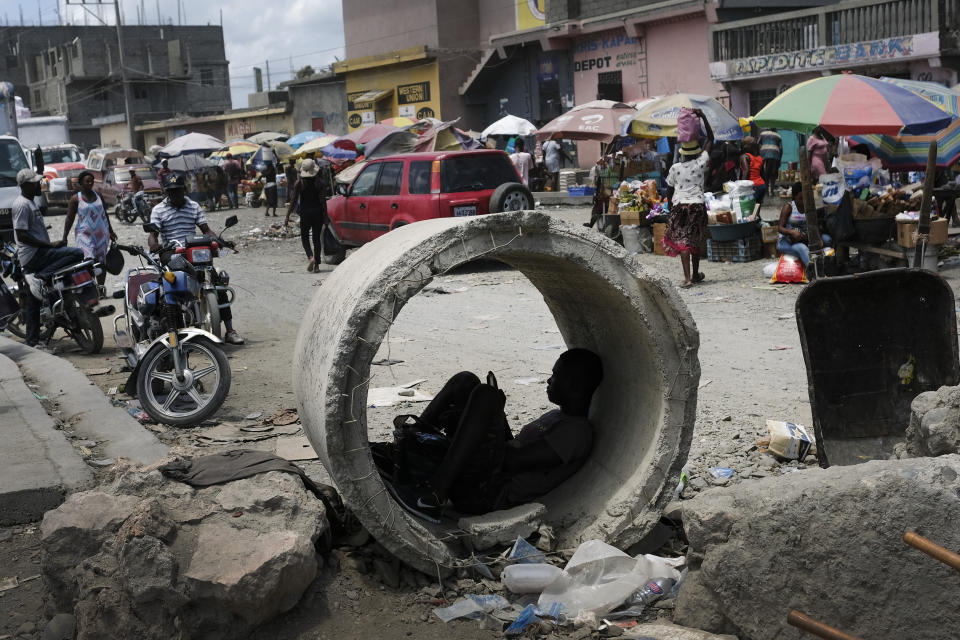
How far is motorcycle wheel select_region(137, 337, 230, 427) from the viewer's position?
6805mm

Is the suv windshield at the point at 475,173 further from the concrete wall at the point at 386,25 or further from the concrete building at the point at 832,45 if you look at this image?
the concrete wall at the point at 386,25

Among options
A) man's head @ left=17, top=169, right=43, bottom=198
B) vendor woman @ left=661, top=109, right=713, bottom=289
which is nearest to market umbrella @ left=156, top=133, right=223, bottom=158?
man's head @ left=17, top=169, right=43, bottom=198

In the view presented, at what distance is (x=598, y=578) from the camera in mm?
4129

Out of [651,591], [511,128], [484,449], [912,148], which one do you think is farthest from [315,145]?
[651,591]

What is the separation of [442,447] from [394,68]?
36190mm

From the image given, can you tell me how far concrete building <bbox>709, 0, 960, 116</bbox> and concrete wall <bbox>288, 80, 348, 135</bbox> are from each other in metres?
21.5

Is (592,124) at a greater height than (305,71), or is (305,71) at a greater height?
(305,71)

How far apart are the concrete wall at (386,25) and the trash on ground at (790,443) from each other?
113 feet

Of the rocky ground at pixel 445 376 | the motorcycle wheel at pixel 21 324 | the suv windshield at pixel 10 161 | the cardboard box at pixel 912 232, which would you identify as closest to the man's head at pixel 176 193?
the rocky ground at pixel 445 376

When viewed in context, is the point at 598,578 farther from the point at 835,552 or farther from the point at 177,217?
the point at 177,217

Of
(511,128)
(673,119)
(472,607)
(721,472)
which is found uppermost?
(511,128)

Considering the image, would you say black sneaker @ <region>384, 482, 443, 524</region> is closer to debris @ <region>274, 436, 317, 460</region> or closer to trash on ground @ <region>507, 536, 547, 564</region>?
trash on ground @ <region>507, 536, 547, 564</region>

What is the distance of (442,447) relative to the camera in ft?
16.6

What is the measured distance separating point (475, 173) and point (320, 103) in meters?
32.1
